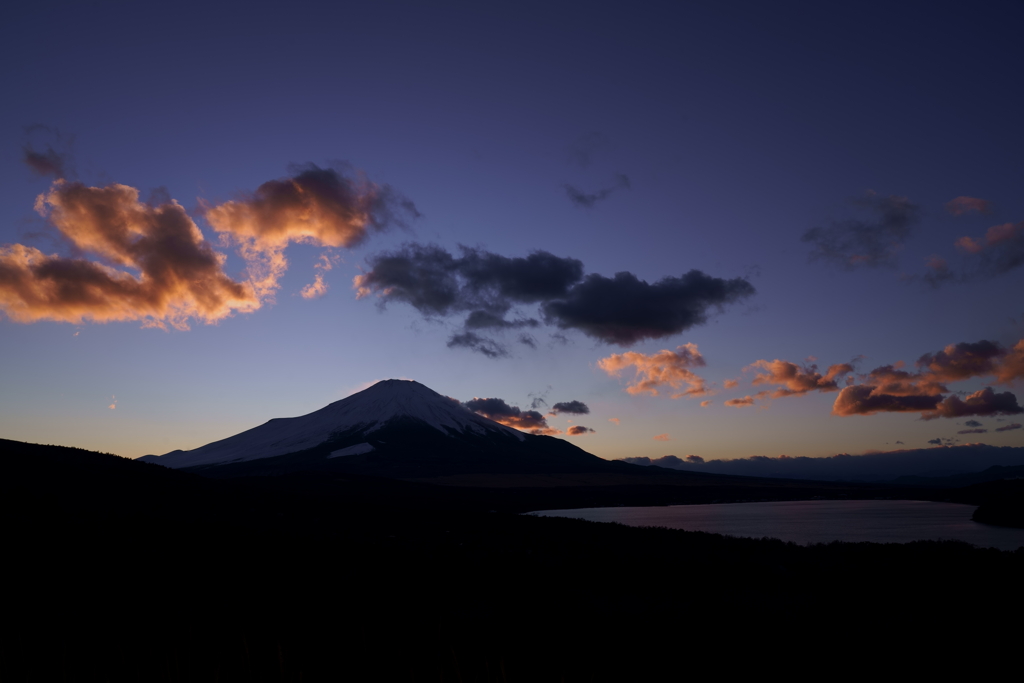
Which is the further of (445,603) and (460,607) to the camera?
(445,603)

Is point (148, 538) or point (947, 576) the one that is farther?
point (148, 538)

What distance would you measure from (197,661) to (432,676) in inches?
186

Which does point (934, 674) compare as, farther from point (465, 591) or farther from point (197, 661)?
point (197, 661)

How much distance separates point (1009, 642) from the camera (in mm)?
12977

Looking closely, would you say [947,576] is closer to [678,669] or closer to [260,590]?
[678,669]

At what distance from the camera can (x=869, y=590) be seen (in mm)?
19109

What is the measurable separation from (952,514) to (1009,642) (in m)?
83.0

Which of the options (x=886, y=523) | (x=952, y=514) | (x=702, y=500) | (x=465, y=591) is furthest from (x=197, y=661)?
(x=702, y=500)

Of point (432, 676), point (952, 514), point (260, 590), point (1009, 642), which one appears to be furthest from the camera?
point (952, 514)

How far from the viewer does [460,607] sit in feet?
56.1

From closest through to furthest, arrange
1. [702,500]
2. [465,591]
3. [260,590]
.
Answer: [260,590]
[465,591]
[702,500]

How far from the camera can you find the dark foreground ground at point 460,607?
1173 cm

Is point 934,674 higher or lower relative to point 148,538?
lower

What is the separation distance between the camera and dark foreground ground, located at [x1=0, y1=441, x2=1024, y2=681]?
11.7 metres
